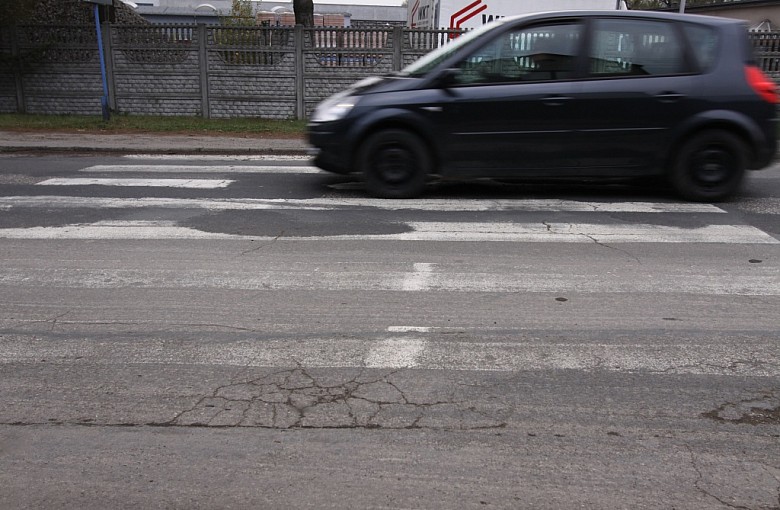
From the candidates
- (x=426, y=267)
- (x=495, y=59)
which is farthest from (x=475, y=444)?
(x=495, y=59)

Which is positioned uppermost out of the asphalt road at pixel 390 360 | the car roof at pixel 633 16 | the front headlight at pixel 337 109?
the car roof at pixel 633 16

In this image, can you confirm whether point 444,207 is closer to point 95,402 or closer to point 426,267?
point 426,267

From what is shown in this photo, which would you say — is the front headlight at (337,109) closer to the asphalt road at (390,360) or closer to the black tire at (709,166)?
the asphalt road at (390,360)

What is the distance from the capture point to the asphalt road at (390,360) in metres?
3.13

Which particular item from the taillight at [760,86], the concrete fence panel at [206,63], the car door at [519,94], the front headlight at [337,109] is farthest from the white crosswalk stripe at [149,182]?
the concrete fence panel at [206,63]

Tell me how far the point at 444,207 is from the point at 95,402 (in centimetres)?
494

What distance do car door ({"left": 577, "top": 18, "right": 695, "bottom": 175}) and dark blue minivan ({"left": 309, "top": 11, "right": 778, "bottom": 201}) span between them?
1 centimetres

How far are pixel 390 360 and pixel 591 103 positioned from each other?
485 centimetres

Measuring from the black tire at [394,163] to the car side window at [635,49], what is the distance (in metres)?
2.14

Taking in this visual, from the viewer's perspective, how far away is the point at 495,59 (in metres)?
7.96

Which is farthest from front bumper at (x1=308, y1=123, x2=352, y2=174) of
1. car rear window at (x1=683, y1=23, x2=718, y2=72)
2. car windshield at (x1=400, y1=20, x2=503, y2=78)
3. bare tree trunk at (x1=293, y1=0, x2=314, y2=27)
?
bare tree trunk at (x1=293, y1=0, x2=314, y2=27)

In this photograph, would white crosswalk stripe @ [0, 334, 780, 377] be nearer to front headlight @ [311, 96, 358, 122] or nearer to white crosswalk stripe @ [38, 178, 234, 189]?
front headlight @ [311, 96, 358, 122]

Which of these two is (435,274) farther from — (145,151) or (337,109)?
(145,151)

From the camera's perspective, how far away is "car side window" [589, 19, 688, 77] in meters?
7.90
